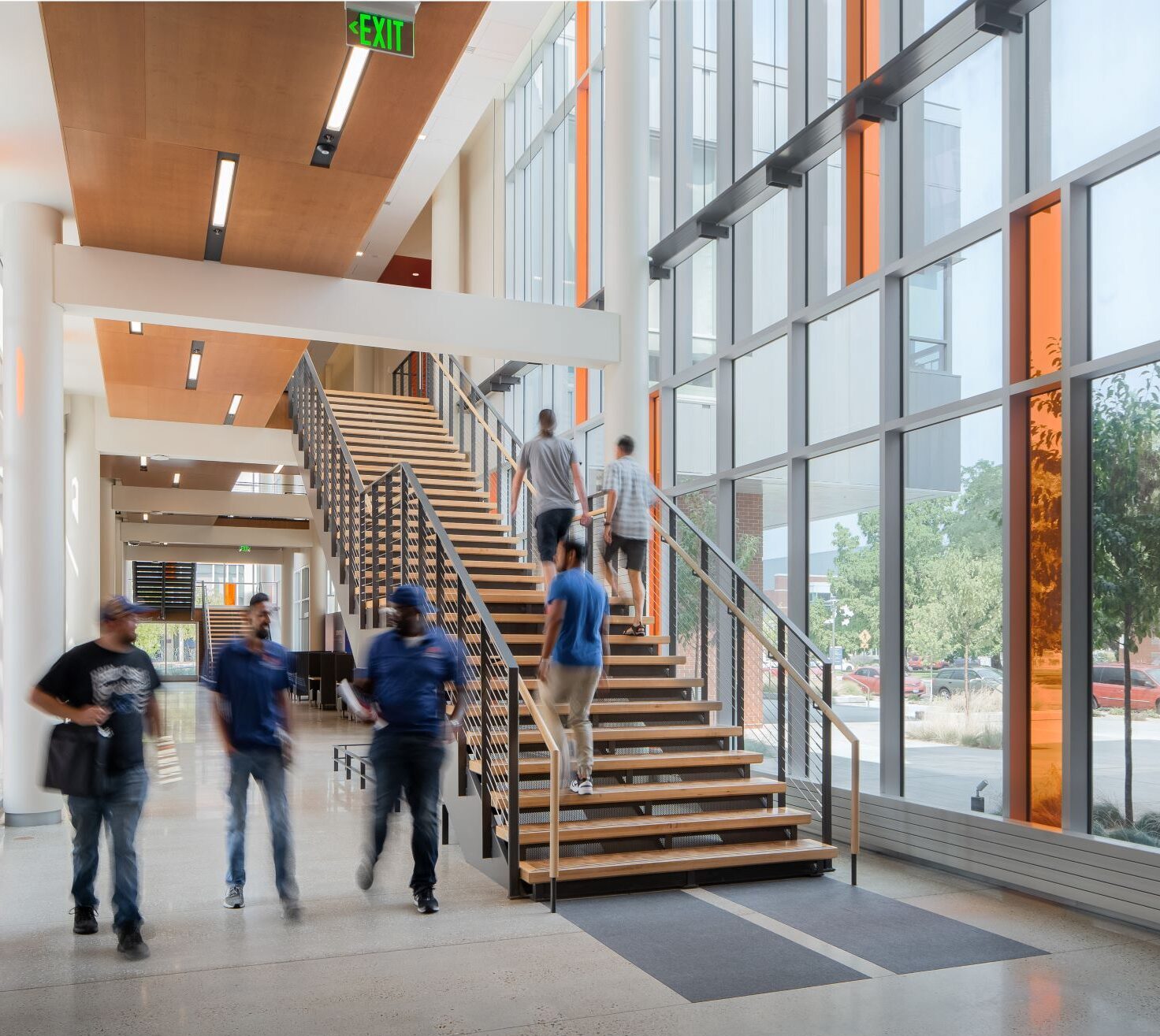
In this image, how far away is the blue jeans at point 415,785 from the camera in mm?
5422

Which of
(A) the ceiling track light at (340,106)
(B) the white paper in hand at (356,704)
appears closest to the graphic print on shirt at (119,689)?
(B) the white paper in hand at (356,704)

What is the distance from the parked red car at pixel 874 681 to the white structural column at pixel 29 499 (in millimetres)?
5951

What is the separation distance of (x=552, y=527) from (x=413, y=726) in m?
3.11

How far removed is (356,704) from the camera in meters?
5.38

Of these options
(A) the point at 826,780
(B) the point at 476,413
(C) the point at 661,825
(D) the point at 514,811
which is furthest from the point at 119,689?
(B) the point at 476,413

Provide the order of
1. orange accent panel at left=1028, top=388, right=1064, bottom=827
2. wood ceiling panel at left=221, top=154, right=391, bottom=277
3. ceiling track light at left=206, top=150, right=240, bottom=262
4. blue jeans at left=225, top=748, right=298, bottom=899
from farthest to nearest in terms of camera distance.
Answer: wood ceiling panel at left=221, top=154, right=391, bottom=277
ceiling track light at left=206, top=150, right=240, bottom=262
orange accent panel at left=1028, top=388, right=1064, bottom=827
blue jeans at left=225, top=748, right=298, bottom=899

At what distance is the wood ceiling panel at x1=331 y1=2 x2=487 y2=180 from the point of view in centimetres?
526

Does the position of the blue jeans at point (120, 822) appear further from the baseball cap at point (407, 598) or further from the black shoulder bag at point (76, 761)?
the baseball cap at point (407, 598)

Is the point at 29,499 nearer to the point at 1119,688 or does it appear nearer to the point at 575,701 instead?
the point at 575,701

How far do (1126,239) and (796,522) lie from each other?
11.4 ft

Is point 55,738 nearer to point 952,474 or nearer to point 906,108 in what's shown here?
point 952,474

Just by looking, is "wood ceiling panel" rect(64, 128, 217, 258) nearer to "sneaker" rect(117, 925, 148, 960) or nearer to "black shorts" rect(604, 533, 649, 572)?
"black shorts" rect(604, 533, 649, 572)

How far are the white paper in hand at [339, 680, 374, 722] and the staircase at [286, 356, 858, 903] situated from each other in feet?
2.61

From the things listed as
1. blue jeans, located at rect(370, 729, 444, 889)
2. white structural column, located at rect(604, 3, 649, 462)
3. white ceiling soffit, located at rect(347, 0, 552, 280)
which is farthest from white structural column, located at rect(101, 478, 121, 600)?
blue jeans, located at rect(370, 729, 444, 889)
